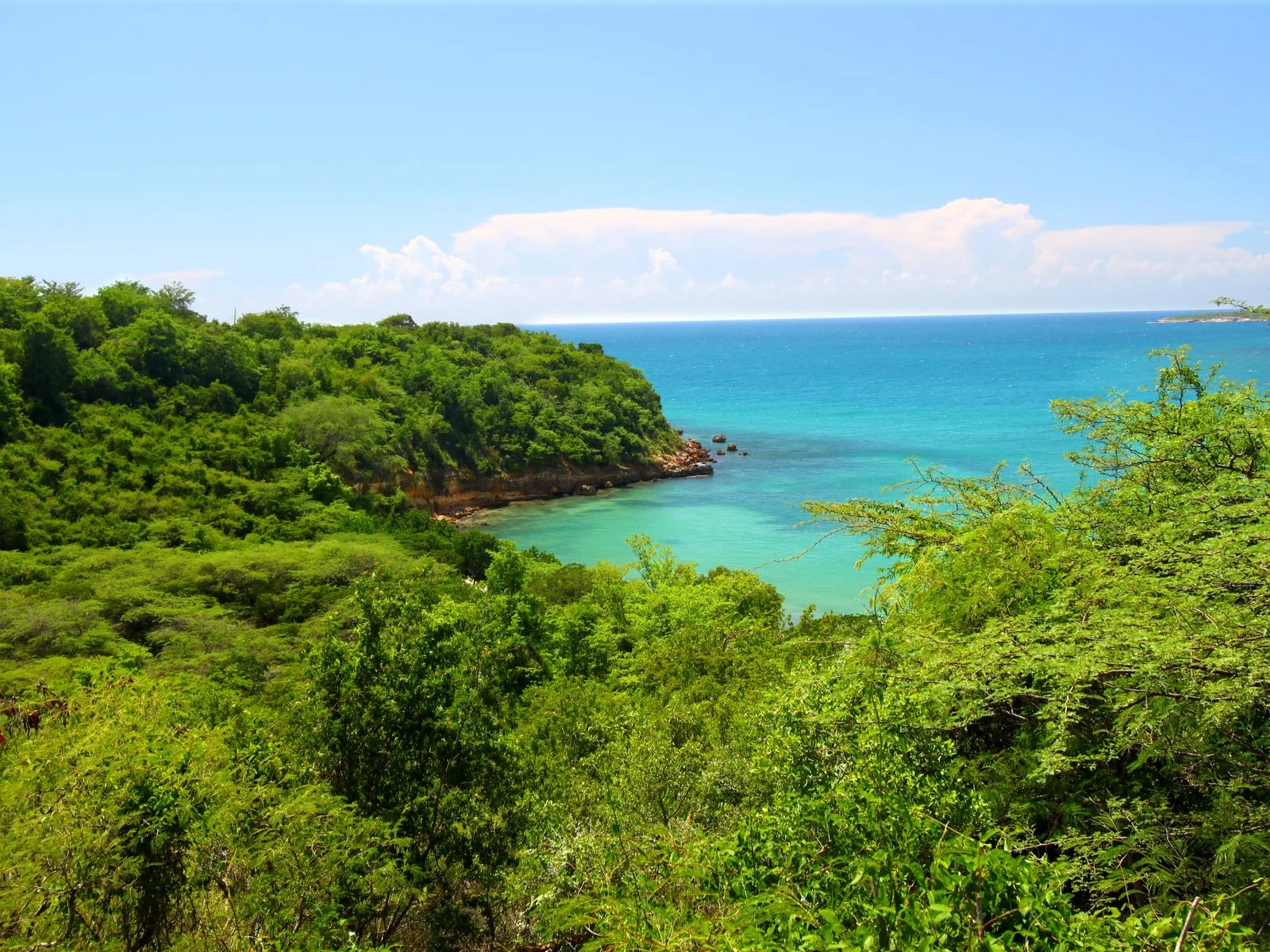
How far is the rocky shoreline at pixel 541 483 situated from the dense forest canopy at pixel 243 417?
64 centimetres

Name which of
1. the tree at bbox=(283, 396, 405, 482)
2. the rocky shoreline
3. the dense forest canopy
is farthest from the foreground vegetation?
the rocky shoreline

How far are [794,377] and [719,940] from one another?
108 metres

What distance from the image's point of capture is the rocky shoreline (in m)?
41.6

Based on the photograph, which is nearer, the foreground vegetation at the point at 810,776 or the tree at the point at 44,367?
the foreground vegetation at the point at 810,776

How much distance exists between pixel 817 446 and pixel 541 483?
21.0m

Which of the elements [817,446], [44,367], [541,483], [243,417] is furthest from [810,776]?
[817,446]

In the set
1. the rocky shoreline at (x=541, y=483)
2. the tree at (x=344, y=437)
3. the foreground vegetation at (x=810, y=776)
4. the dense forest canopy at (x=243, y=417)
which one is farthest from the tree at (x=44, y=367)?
the foreground vegetation at (x=810, y=776)

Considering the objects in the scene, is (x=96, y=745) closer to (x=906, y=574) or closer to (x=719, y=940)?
(x=719, y=940)

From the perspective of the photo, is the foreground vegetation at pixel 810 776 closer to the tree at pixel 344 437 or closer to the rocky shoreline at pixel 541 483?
the tree at pixel 344 437

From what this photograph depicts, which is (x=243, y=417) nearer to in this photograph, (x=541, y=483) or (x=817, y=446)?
(x=541, y=483)

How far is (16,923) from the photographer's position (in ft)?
18.2

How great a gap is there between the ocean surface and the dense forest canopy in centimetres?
551

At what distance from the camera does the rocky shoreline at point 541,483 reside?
41.6 metres

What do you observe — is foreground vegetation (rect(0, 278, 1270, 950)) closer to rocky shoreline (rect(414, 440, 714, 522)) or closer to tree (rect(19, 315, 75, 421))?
tree (rect(19, 315, 75, 421))
